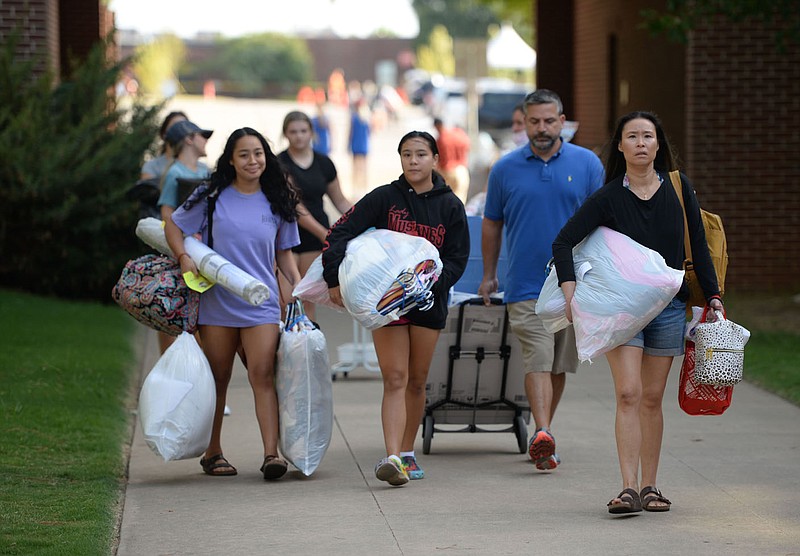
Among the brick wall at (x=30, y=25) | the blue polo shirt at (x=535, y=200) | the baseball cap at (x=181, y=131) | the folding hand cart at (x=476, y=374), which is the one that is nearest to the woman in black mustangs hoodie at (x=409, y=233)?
the blue polo shirt at (x=535, y=200)

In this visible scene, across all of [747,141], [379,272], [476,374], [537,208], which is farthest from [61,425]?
[747,141]

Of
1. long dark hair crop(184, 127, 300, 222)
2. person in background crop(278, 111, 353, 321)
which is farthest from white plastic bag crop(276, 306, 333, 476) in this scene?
person in background crop(278, 111, 353, 321)

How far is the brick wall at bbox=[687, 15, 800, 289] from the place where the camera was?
1556cm

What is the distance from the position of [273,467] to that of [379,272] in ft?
3.95

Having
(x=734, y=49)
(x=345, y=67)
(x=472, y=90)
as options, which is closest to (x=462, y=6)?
(x=345, y=67)

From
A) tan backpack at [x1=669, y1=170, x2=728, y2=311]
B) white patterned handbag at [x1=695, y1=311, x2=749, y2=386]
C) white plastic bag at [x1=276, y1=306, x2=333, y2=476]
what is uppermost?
tan backpack at [x1=669, y1=170, x2=728, y2=311]

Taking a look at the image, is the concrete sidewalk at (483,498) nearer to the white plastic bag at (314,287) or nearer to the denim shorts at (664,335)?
the denim shorts at (664,335)

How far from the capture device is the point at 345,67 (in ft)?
370

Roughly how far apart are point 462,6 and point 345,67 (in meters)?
14.5

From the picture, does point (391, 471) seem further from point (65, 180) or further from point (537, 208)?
point (65, 180)

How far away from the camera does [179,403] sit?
720 centimetres

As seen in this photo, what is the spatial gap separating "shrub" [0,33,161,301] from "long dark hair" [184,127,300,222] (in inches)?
252

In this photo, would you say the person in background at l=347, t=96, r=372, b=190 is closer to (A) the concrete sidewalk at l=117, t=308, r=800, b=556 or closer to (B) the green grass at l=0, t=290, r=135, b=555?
(B) the green grass at l=0, t=290, r=135, b=555

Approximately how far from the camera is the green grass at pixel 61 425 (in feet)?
20.5
